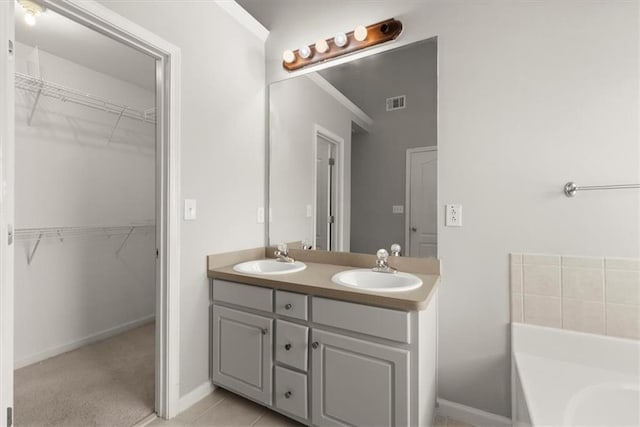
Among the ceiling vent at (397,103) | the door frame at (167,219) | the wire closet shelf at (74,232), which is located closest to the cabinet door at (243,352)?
the door frame at (167,219)

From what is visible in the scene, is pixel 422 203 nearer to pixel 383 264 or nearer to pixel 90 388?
pixel 383 264

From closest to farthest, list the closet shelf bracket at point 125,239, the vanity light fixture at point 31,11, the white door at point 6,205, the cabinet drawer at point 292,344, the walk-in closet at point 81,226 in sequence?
1. the white door at point 6,205
2. the cabinet drawer at point 292,344
3. the vanity light fixture at point 31,11
4. the walk-in closet at point 81,226
5. the closet shelf bracket at point 125,239

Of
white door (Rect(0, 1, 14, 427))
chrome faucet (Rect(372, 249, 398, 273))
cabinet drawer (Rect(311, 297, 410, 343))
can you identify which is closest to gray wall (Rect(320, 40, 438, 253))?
chrome faucet (Rect(372, 249, 398, 273))

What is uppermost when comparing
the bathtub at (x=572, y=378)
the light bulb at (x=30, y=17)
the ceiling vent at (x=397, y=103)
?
the light bulb at (x=30, y=17)

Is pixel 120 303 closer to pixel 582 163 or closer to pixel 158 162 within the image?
pixel 158 162

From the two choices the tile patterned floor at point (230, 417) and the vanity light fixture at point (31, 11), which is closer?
the tile patterned floor at point (230, 417)

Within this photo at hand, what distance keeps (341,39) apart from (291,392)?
6.90 ft

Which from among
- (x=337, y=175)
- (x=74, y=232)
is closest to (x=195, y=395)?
(x=337, y=175)

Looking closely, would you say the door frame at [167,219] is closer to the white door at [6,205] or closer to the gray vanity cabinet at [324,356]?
the gray vanity cabinet at [324,356]

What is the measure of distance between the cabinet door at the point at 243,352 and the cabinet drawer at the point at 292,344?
0.06 metres

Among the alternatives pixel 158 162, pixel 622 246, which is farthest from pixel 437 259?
pixel 158 162

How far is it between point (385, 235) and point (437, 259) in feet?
1.13

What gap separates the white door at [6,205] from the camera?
0.96 meters

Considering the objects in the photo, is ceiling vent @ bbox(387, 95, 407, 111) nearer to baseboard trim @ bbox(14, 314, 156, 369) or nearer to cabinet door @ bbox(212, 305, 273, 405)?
cabinet door @ bbox(212, 305, 273, 405)
